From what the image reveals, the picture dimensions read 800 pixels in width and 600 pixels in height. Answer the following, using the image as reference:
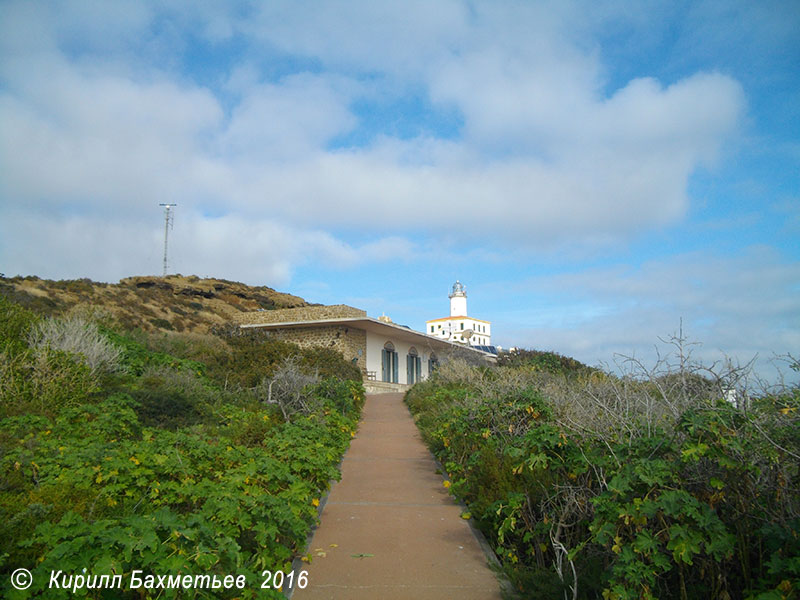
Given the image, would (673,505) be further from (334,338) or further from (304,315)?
(304,315)

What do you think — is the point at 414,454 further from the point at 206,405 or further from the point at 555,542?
the point at 555,542

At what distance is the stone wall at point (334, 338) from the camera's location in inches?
1092

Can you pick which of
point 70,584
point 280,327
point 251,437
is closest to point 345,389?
point 251,437

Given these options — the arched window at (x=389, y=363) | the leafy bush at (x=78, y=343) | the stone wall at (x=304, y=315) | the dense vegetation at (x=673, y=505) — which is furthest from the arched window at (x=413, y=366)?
the dense vegetation at (x=673, y=505)

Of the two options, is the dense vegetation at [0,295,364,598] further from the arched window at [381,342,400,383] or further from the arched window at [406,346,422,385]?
the arched window at [406,346,422,385]

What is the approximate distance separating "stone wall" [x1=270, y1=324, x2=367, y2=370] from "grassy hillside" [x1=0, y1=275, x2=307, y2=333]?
4647mm

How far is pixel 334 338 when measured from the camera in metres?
27.8

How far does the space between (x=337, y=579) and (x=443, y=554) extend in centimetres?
113

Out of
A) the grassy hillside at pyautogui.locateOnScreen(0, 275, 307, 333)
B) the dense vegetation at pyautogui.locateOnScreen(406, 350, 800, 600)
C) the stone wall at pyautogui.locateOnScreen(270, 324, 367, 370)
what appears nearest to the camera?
the dense vegetation at pyautogui.locateOnScreen(406, 350, 800, 600)

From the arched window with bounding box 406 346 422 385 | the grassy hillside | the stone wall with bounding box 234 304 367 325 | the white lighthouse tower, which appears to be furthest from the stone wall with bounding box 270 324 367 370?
the white lighthouse tower

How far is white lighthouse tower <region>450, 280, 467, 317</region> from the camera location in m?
82.8

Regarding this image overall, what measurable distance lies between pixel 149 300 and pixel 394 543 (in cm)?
3409

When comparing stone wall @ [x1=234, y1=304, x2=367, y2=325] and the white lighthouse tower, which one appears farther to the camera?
the white lighthouse tower

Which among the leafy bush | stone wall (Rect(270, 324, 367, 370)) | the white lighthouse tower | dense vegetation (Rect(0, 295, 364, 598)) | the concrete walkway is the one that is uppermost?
the white lighthouse tower
